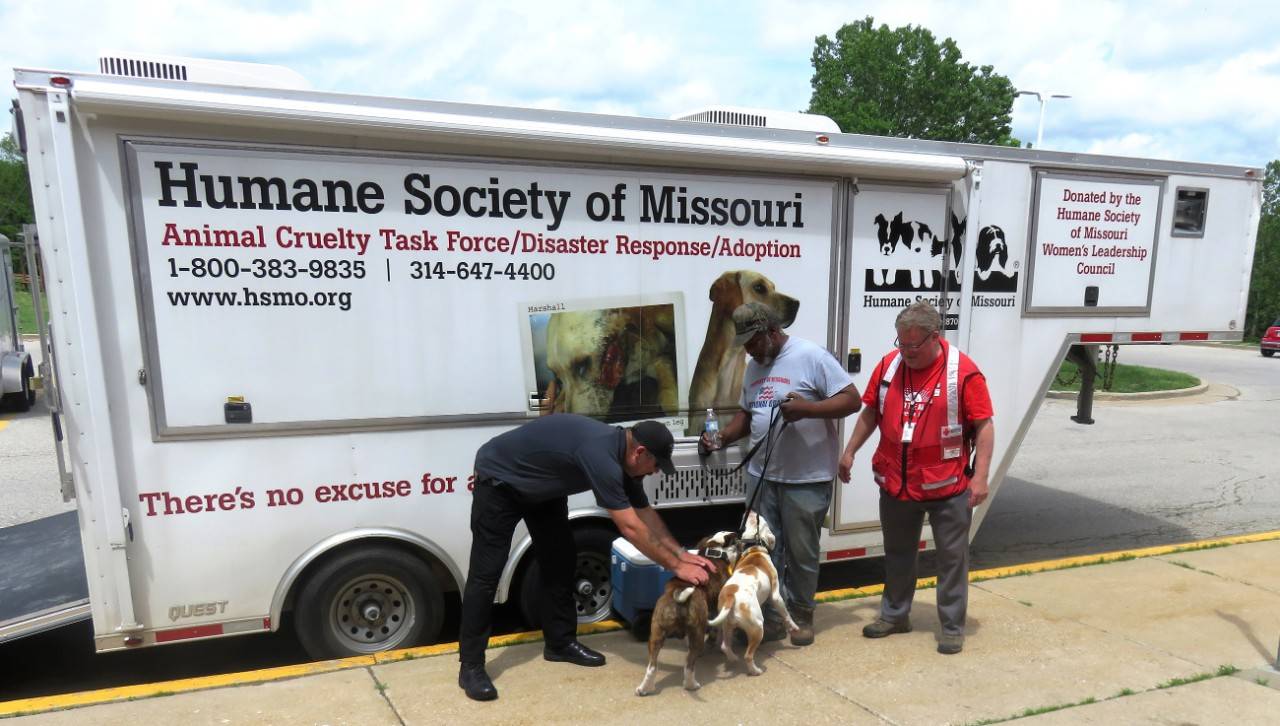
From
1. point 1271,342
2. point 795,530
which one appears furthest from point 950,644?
point 1271,342

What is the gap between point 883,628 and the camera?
4.20 metres

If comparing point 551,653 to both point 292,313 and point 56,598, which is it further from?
point 56,598

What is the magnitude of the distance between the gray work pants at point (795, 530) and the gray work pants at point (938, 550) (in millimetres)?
384

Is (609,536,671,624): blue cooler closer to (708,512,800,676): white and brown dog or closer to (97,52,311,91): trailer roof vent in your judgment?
(708,512,800,676): white and brown dog

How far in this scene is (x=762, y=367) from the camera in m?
3.99

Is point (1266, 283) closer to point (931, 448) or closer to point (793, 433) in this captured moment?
point (931, 448)

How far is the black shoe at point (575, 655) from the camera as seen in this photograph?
12.5ft

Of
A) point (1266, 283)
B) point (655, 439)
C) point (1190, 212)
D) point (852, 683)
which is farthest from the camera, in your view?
point (1266, 283)

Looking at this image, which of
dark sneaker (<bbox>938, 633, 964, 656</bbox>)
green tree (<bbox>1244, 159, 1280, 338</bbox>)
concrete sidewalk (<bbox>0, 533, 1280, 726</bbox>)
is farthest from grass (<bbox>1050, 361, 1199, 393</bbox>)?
green tree (<bbox>1244, 159, 1280, 338</bbox>)

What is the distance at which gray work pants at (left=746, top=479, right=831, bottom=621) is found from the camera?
3.98m

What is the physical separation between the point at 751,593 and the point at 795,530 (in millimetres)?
598

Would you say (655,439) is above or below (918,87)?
below

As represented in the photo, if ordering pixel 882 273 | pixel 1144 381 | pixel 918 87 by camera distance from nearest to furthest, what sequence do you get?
pixel 882 273 → pixel 1144 381 → pixel 918 87

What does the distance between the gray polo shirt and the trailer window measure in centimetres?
440
